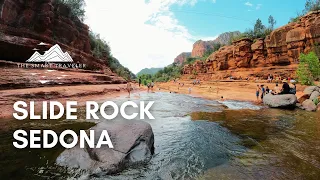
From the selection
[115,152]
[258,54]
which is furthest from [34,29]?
[258,54]

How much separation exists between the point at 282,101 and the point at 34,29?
31765mm

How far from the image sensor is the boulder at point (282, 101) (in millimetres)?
19938

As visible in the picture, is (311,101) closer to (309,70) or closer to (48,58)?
(309,70)

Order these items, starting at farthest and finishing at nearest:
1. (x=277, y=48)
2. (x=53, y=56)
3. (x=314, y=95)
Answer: (x=277, y=48)
(x=53, y=56)
(x=314, y=95)

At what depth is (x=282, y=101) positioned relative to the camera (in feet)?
66.3

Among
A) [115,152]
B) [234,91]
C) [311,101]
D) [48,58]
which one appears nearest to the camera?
[115,152]

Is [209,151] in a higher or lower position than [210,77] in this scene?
lower

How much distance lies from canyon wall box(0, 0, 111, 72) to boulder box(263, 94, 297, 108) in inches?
1088

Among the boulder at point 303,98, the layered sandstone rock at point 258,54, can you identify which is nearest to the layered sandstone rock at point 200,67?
the layered sandstone rock at point 258,54

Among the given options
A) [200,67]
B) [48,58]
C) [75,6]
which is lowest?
[48,58]

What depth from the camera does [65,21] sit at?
34.7 meters

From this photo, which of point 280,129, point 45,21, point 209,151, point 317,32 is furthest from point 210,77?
point 209,151

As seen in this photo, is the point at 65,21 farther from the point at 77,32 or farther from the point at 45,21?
the point at 45,21

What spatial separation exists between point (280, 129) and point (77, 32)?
35.7 meters
